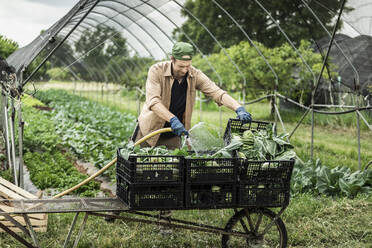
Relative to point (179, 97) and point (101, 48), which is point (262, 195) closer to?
point (179, 97)

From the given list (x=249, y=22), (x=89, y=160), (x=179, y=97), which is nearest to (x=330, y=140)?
(x=89, y=160)

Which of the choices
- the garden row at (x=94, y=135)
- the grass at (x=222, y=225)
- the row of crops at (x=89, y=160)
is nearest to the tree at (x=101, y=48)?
the garden row at (x=94, y=135)

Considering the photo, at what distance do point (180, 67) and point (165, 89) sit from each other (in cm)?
37

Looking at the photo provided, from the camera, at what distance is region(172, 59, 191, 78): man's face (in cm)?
420

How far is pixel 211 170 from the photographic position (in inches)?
136

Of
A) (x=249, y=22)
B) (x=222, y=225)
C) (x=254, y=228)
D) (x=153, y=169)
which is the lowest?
(x=222, y=225)

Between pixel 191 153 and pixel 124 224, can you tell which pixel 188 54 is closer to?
pixel 191 153

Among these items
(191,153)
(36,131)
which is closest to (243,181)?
(191,153)

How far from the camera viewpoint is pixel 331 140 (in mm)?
9539

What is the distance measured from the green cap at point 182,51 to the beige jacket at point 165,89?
0.34m

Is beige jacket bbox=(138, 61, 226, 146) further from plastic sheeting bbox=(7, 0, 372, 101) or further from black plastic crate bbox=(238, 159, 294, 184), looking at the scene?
black plastic crate bbox=(238, 159, 294, 184)

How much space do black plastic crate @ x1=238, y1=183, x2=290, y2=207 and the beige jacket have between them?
1195mm

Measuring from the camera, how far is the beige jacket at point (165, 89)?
4406 millimetres

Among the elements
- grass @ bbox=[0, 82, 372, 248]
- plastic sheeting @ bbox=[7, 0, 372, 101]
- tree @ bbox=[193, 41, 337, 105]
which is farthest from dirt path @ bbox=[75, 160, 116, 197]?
tree @ bbox=[193, 41, 337, 105]
